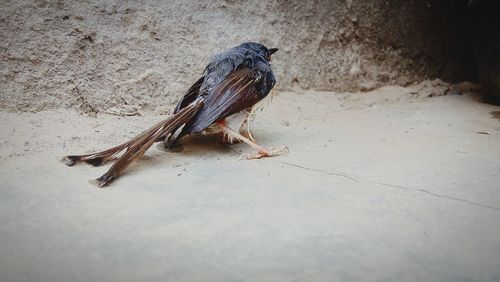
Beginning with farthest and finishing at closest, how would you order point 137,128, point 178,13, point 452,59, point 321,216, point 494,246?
point 452,59 < point 178,13 < point 137,128 < point 321,216 < point 494,246

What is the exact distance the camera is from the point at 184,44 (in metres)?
3.77

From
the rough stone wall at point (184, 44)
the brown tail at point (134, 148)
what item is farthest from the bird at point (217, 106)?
the rough stone wall at point (184, 44)

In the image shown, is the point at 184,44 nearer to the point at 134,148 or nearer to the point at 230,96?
the point at 230,96

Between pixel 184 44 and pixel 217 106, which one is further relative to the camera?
pixel 184 44

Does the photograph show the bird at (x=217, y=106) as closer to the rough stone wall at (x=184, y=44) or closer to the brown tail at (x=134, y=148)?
the brown tail at (x=134, y=148)

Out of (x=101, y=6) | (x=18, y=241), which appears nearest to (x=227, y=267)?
(x=18, y=241)

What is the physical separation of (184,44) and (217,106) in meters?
1.15

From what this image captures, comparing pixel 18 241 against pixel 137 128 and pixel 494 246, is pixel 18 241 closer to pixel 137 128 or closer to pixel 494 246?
pixel 137 128

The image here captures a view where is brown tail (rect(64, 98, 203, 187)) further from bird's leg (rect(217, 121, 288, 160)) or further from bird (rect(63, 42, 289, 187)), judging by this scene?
bird's leg (rect(217, 121, 288, 160))

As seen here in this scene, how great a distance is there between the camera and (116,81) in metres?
Result: 3.48

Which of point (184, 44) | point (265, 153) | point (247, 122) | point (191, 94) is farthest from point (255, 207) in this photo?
point (184, 44)

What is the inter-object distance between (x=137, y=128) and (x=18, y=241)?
160 cm

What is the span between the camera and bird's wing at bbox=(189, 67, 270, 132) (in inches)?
112

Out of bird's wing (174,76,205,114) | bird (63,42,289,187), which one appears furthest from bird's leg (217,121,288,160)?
bird's wing (174,76,205,114)
